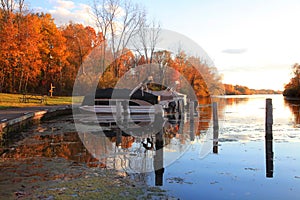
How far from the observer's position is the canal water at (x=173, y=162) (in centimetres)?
621

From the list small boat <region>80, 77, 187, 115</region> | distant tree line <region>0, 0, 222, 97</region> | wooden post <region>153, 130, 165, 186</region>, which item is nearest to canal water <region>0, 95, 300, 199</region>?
wooden post <region>153, 130, 165, 186</region>

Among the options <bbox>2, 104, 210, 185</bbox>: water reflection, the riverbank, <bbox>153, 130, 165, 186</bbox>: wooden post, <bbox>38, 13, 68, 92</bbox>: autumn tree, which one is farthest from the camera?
<bbox>38, 13, 68, 92</bbox>: autumn tree

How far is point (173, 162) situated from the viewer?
27.7 feet

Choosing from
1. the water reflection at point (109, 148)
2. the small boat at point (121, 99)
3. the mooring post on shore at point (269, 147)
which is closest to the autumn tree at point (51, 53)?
the small boat at point (121, 99)

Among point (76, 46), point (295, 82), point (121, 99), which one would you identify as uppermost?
point (76, 46)

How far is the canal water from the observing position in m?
6.21

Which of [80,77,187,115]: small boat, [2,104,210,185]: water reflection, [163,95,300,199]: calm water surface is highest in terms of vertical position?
[80,77,187,115]: small boat

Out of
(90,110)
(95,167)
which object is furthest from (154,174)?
(90,110)

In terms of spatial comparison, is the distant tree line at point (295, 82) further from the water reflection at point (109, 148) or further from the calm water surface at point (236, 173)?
the calm water surface at point (236, 173)

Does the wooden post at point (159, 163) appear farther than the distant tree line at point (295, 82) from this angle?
No

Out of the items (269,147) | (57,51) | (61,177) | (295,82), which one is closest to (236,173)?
(269,147)

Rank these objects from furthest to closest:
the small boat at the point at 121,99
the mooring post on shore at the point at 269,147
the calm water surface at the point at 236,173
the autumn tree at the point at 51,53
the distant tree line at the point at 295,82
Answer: the distant tree line at the point at 295,82, the autumn tree at the point at 51,53, the small boat at the point at 121,99, the mooring post on shore at the point at 269,147, the calm water surface at the point at 236,173

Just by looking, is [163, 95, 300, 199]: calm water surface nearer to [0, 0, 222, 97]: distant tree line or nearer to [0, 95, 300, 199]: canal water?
[0, 95, 300, 199]: canal water

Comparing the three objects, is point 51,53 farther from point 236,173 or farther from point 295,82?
Result: point 295,82
